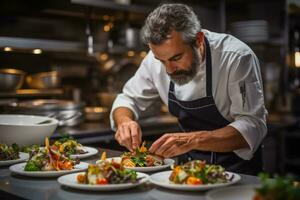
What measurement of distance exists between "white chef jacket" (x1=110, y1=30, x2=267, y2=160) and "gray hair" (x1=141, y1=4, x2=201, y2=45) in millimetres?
292

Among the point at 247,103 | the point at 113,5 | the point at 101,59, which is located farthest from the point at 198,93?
the point at 101,59

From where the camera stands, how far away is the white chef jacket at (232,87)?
2.25 meters

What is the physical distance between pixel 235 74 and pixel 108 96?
2209 millimetres

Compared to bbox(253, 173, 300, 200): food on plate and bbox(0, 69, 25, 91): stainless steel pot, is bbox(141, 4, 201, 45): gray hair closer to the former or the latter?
bbox(253, 173, 300, 200): food on plate

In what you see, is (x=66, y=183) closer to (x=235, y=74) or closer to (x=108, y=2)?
(x=235, y=74)

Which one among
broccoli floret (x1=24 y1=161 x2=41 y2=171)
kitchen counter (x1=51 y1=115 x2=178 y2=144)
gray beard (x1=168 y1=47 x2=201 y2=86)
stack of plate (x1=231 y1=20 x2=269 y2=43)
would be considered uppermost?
stack of plate (x1=231 y1=20 x2=269 y2=43)

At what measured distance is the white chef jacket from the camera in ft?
7.39

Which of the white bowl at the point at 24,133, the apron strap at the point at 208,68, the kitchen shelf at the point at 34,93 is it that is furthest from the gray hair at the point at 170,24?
the kitchen shelf at the point at 34,93

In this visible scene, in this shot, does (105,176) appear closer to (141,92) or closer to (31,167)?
(31,167)

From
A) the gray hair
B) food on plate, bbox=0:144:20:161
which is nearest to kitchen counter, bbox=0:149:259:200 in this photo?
food on plate, bbox=0:144:20:161

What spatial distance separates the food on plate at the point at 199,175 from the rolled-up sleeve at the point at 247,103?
60cm

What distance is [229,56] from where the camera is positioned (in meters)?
2.41

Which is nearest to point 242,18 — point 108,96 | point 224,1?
point 224,1

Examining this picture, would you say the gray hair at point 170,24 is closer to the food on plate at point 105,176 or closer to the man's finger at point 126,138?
the man's finger at point 126,138
